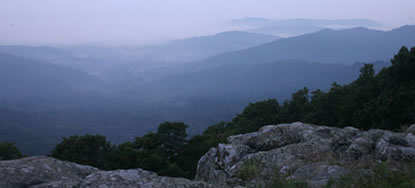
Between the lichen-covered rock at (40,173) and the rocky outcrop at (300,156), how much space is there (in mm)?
3107

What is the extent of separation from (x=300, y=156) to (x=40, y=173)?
236 inches

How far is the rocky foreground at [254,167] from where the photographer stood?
18.5ft

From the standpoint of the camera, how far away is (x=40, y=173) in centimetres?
623

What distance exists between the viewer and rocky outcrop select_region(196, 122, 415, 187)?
5.95 metres

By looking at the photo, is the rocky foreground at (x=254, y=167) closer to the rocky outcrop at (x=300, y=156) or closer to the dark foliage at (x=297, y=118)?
the rocky outcrop at (x=300, y=156)

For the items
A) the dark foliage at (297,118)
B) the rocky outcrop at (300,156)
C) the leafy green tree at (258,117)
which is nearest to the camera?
the rocky outcrop at (300,156)

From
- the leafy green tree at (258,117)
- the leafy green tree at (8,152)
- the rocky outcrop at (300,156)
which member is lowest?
the leafy green tree at (8,152)

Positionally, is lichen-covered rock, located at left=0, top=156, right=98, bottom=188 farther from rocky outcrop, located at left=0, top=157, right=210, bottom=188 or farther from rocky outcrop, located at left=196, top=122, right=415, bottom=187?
rocky outcrop, located at left=196, top=122, right=415, bottom=187

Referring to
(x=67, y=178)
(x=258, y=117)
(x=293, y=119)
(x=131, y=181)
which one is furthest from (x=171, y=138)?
(x=131, y=181)

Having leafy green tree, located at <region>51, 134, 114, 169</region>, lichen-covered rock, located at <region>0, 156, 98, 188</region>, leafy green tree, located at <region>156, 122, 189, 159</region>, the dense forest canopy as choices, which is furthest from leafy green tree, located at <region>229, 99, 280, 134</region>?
lichen-covered rock, located at <region>0, 156, 98, 188</region>

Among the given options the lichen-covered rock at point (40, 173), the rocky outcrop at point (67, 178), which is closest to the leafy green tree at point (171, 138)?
the lichen-covered rock at point (40, 173)

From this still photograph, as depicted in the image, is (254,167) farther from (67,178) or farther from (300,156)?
(67,178)

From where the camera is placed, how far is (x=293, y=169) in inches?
261

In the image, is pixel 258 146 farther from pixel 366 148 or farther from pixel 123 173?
pixel 123 173
